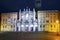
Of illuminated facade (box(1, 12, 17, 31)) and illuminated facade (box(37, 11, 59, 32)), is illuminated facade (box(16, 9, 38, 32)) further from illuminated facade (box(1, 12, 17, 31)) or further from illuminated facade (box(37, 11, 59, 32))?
illuminated facade (box(1, 12, 17, 31))

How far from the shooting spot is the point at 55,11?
23406 mm

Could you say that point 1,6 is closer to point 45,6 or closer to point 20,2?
point 20,2

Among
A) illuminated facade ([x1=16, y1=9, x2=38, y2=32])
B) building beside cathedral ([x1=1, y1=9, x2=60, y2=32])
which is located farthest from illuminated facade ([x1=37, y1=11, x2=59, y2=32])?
illuminated facade ([x1=16, y1=9, x2=38, y2=32])

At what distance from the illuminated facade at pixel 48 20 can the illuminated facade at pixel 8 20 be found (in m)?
3.69

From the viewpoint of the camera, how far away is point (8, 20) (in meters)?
25.0

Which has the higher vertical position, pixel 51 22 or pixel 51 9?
pixel 51 9

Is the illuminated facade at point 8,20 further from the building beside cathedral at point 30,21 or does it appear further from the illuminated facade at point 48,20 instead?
the illuminated facade at point 48,20

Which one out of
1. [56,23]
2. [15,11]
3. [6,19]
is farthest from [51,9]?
[6,19]

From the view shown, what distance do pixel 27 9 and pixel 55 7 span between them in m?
3.80

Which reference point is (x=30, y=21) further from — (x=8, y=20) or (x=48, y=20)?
(x=8, y=20)

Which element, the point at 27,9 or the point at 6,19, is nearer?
the point at 27,9

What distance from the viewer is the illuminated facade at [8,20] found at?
24.2m

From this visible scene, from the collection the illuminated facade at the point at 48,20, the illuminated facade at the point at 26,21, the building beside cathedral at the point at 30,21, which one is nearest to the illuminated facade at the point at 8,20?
the building beside cathedral at the point at 30,21

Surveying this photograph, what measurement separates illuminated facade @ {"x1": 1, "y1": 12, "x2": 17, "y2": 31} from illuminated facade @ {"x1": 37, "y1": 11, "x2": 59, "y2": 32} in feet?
12.1
